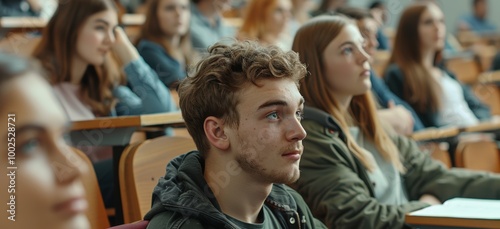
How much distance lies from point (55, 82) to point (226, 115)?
1.60 metres

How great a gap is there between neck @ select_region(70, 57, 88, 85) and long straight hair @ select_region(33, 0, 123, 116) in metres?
0.01

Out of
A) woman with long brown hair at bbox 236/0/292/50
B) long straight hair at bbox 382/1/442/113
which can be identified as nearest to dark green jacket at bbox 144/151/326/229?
long straight hair at bbox 382/1/442/113

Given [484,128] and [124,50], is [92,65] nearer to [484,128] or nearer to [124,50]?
[124,50]

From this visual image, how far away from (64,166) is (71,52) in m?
2.53

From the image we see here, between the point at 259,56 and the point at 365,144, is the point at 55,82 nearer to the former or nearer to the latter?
the point at 365,144

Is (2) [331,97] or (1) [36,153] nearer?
(1) [36,153]

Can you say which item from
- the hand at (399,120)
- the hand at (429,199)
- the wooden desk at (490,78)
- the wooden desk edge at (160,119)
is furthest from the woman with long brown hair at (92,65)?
the wooden desk at (490,78)

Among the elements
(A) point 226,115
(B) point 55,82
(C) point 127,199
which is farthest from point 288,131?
(B) point 55,82

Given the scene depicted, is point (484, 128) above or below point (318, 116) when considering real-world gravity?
below

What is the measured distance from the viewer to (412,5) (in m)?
4.60

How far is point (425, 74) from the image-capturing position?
4293 mm

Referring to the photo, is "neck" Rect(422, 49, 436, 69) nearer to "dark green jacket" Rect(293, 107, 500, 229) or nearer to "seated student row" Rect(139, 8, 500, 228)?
"seated student row" Rect(139, 8, 500, 228)

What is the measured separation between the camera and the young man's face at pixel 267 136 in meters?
1.59

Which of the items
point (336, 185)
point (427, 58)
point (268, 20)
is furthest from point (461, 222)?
point (268, 20)
